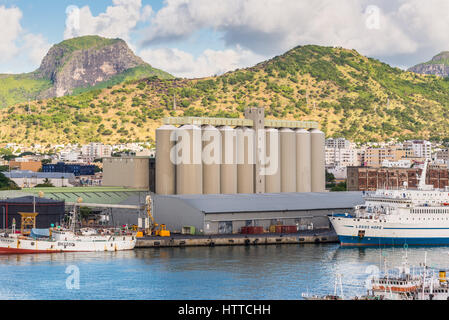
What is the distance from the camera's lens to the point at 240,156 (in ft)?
308

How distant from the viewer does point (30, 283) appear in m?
53.1

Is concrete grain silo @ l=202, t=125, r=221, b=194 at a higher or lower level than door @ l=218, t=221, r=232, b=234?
higher

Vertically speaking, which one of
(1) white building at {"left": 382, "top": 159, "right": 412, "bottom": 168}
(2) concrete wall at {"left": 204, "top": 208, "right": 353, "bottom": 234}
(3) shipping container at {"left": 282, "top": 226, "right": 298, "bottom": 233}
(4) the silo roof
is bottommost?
(3) shipping container at {"left": 282, "top": 226, "right": 298, "bottom": 233}

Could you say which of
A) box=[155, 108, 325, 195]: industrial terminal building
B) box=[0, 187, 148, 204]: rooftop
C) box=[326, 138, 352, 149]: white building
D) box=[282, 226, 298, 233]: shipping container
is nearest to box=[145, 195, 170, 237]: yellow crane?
box=[155, 108, 325, 195]: industrial terminal building

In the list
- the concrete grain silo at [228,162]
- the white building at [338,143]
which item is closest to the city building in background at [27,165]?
the white building at [338,143]

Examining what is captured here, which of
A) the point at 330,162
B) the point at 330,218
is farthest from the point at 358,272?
the point at 330,162

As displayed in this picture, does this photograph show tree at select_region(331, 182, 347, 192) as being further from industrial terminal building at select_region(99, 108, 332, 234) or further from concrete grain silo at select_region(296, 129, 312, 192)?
concrete grain silo at select_region(296, 129, 312, 192)

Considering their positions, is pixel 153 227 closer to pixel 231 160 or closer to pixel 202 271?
pixel 231 160

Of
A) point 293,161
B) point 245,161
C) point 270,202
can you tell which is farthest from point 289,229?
point 293,161

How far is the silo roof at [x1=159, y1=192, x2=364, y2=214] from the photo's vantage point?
79375 millimetres

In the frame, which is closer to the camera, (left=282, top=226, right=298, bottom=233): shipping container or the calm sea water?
the calm sea water

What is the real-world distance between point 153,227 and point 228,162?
15.5m

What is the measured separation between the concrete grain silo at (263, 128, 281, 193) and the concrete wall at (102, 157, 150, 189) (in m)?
14.4
